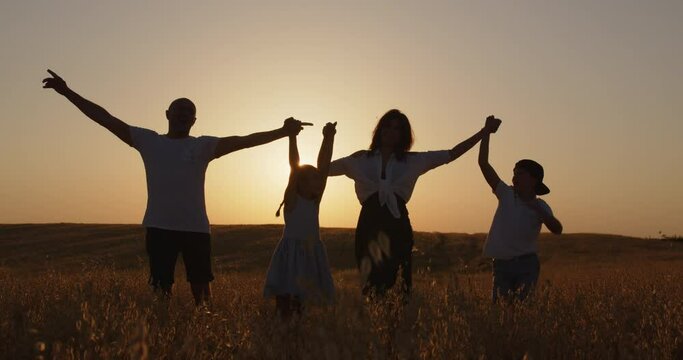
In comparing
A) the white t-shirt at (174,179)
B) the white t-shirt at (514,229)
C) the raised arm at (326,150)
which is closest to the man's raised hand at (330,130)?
the raised arm at (326,150)

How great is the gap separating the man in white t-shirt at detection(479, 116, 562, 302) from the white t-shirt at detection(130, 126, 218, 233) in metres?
2.53

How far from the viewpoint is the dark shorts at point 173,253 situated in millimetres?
6062

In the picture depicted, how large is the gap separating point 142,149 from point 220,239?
28.1 meters

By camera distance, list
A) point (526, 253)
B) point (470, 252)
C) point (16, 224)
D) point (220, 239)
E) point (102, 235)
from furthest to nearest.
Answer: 1. point (16, 224)
2. point (102, 235)
3. point (220, 239)
4. point (470, 252)
5. point (526, 253)

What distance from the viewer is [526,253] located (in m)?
6.84

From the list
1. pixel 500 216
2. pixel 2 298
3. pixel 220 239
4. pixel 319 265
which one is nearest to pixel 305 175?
pixel 319 265

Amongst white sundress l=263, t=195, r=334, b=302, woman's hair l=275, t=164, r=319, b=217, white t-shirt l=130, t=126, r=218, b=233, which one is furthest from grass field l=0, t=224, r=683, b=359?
woman's hair l=275, t=164, r=319, b=217

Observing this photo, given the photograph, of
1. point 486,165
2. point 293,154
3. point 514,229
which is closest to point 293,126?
point 293,154

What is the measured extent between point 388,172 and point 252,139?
3.74 ft

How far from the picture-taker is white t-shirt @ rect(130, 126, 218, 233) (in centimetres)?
599

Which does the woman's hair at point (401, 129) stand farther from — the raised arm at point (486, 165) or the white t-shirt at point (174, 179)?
the white t-shirt at point (174, 179)

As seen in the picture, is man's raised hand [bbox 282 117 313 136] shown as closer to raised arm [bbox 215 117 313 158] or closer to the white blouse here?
raised arm [bbox 215 117 313 158]

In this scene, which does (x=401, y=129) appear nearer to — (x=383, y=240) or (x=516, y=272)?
(x=383, y=240)

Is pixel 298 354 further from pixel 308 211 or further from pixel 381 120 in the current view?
pixel 381 120
